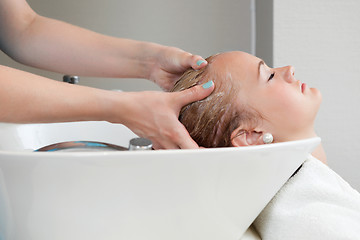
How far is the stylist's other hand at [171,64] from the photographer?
110 cm

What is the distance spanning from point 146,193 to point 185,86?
0.55 m

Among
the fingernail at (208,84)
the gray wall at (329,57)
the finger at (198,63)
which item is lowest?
the gray wall at (329,57)

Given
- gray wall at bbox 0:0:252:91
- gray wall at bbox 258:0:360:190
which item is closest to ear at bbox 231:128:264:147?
gray wall at bbox 258:0:360:190

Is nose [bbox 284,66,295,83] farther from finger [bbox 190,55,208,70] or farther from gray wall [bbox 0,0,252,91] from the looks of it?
gray wall [bbox 0,0,252,91]

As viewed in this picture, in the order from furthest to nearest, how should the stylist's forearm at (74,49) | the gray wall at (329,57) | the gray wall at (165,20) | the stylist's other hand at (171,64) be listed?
the gray wall at (165,20) < the gray wall at (329,57) < the stylist's forearm at (74,49) < the stylist's other hand at (171,64)

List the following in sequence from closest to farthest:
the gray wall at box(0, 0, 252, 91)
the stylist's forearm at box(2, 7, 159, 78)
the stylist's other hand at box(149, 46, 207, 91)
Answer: the stylist's other hand at box(149, 46, 207, 91)
the stylist's forearm at box(2, 7, 159, 78)
the gray wall at box(0, 0, 252, 91)

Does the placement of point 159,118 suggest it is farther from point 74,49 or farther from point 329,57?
point 329,57

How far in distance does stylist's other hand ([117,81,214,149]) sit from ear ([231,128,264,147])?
185 millimetres

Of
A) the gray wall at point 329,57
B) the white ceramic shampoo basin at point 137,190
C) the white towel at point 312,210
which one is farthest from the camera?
the gray wall at point 329,57

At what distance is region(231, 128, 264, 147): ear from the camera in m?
1.04

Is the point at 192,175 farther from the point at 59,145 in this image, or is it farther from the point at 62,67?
the point at 62,67

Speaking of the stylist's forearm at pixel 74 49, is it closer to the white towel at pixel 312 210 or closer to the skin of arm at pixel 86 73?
the skin of arm at pixel 86 73

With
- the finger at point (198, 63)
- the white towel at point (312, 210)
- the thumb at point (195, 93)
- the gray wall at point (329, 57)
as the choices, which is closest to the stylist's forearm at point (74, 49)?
the finger at point (198, 63)

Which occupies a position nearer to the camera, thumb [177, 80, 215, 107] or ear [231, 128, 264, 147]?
thumb [177, 80, 215, 107]
